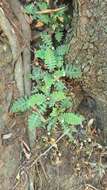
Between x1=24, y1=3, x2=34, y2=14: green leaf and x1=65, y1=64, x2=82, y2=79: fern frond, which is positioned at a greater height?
x1=24, y1=3, x2=34, y2=14: green leaf

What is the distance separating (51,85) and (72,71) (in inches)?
7.5

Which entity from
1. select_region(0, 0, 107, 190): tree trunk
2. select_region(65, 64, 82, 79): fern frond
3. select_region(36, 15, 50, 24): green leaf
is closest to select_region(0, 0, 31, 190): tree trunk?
select_region(0, 0, 107, 190): tree trunk

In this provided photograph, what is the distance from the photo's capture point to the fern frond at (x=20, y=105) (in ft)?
9.18

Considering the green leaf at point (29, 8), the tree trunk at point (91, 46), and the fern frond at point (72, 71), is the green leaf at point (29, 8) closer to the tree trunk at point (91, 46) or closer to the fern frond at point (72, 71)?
the tree trunk at point (91, 46)

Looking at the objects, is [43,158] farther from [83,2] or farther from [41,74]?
[83,2]

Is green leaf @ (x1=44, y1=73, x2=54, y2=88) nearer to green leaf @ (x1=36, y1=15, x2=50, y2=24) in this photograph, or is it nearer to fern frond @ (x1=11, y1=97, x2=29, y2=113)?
fern frond @ (x1=11, y1=97, x2=29, y2=113)

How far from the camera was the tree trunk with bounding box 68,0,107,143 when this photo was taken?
2.44m

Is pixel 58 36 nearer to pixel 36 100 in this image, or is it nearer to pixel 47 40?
pixel 47 40

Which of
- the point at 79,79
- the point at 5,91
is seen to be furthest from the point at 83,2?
the point at 5,91

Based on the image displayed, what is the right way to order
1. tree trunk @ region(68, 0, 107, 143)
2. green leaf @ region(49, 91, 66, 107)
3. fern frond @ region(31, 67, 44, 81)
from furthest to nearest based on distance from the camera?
1. fern frond @ region(31, 67, 44, 81)
2. green leaf @ region(49, 91, 66, 107)
3. tree trunk @ region(68, 0, 107, 143)

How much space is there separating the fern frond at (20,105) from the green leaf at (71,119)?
0.90 ft

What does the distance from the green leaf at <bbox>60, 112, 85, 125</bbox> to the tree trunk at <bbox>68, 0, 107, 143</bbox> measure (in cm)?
21

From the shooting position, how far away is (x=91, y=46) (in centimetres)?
256

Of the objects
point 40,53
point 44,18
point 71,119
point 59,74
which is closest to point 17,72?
point 40,53
